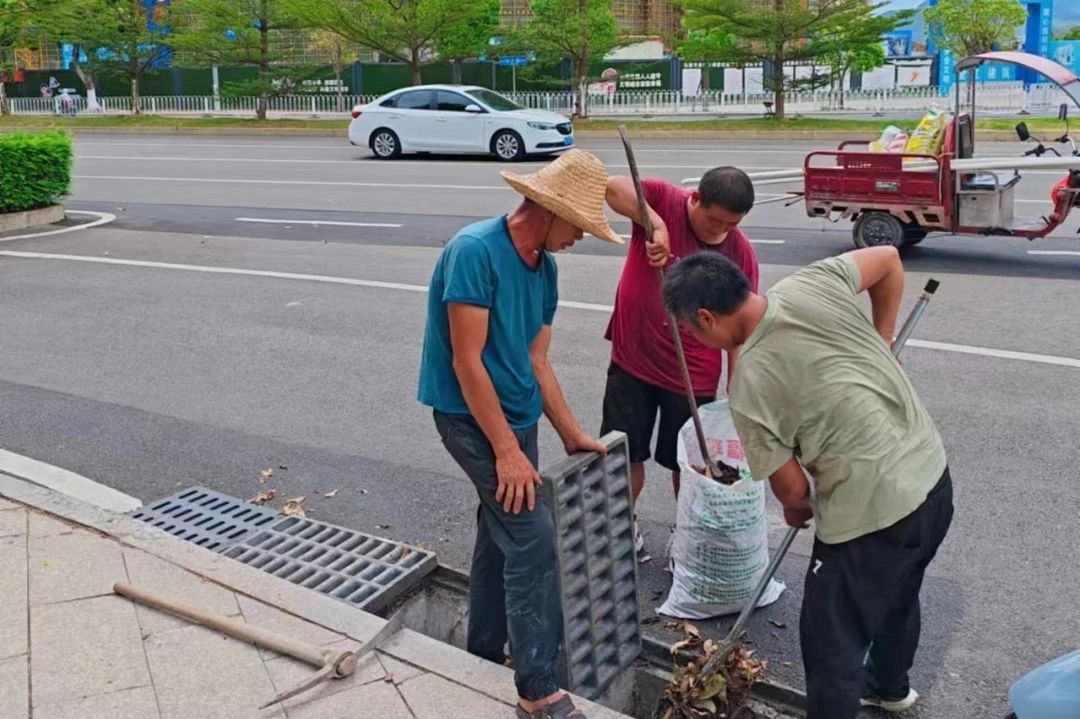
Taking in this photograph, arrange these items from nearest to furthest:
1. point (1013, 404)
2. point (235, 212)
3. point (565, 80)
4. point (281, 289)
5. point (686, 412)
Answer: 1. point (686, 412)
2. point (1013, 404)
3. point (281, 289)
4. point (235, 212)
5. point (565, 80)

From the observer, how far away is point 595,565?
363 centimetres

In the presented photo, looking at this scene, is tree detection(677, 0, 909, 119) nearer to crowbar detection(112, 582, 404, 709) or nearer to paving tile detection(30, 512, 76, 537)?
paving tile detection(30, 512, 76, 537)

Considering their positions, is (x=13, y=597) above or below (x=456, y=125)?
below

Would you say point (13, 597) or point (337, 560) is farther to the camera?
point (337, 560)

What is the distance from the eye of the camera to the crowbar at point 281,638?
3.53 m

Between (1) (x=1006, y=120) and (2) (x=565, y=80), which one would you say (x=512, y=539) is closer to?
(1) (x=1006, y=120)

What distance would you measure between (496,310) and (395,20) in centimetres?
2766

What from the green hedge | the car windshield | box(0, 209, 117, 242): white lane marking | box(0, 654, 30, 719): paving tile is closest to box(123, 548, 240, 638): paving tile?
box(0, 654, 30, 719): paving tile

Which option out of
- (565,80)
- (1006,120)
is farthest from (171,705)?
(565,80)

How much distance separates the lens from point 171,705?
3.44m

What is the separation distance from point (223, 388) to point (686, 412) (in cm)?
376

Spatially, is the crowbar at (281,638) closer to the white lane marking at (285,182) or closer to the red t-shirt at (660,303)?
the red t-shirt at (660,303)

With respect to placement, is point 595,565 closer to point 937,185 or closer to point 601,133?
point 937,185

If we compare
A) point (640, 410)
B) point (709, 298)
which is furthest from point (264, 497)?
point (709, 298)
